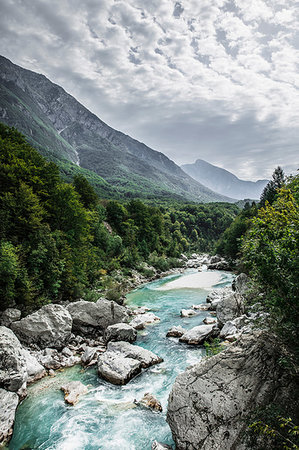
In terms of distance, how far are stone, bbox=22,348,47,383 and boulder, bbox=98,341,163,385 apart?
3219 mm

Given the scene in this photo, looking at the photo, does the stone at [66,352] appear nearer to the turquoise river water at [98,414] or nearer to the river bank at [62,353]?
the river bank at [62,353]

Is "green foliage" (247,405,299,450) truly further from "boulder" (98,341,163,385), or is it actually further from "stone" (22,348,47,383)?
"stone" (22,348,47,383)

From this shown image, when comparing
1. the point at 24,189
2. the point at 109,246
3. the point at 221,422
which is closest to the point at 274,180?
the point at 109,246

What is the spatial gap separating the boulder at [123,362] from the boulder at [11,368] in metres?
4.01

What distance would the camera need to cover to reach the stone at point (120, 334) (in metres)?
16.7

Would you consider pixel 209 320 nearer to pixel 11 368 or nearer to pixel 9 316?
pixel 11 368

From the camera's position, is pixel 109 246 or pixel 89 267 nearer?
pixel 89 267

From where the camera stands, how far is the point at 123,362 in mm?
13344

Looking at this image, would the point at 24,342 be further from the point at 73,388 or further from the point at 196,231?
the point at 196,231

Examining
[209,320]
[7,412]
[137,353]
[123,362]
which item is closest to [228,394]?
[123,362]

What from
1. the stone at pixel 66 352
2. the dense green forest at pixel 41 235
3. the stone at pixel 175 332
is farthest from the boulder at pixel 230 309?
the dense green forest at pixel 41 235

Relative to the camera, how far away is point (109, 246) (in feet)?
135

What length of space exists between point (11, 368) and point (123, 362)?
5794mm

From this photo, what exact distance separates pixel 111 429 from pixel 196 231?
362ft
